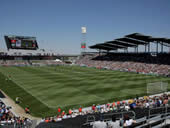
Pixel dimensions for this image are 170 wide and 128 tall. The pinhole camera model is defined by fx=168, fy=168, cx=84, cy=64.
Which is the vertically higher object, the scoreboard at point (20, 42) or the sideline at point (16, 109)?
the scoreboard at point (20, 42)

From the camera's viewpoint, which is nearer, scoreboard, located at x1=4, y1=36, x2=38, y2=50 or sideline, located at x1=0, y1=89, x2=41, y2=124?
sideline, located at x1=0, y1=89, x2=41, y2=124

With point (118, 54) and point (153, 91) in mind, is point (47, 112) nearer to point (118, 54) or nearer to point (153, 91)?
point (153, 91)

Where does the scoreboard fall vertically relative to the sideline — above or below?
above

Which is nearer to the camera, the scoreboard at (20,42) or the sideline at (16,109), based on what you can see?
the sideline at (16,109)

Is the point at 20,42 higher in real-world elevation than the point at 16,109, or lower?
higher

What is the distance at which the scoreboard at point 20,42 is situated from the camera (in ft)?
255

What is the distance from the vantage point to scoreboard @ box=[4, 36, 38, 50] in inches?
3056

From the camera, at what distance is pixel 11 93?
2583 cm

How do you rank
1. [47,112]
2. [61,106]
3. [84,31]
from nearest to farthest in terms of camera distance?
[47,112]
[61,106]
[84,31]

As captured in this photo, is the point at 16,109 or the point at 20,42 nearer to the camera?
the point at 16,109

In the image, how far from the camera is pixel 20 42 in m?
79.2

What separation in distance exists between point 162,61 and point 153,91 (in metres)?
33.0

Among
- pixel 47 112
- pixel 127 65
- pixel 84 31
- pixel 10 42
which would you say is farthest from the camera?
pixel 84 31

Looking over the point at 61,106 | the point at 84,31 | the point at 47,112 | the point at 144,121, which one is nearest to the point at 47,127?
the point at 144,121
